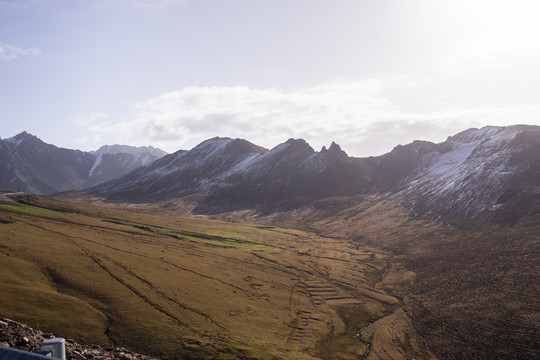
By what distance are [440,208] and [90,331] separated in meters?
151

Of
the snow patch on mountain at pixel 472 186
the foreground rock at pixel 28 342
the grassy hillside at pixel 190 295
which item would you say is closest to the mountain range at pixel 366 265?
the grassy hillside at pixel 190 295

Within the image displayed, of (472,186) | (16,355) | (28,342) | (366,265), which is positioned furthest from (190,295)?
(472,186)

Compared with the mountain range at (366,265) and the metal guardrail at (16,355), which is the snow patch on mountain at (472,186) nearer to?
the mountain range at (366,265)

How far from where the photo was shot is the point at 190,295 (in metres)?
61.2

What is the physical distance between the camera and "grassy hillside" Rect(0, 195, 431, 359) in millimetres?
44938

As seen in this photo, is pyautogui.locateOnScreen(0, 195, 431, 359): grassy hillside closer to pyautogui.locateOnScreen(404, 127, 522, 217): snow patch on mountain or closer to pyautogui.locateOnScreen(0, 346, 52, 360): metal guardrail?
pyautogui.locateOnScreen(0, 346, 52, 360): metal guardrail

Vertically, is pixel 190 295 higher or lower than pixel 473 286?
higher

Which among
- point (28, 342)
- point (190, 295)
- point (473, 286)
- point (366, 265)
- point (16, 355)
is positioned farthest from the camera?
point (366, 265)

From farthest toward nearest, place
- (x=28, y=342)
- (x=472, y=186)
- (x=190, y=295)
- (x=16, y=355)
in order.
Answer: (x=472, y=186) → (x=190, y=295) → (x=28, y=342) → (x=16, y=355)

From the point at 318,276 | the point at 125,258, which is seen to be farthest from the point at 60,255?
the point at 318,276

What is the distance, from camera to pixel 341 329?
59.3 metres

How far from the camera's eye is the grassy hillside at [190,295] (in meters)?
44.9

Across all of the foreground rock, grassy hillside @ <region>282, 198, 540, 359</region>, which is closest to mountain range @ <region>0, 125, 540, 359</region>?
Answer: grassy hillside @ <region>282, 198, 540, 359</region>

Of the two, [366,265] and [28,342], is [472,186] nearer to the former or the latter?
[366,265]
